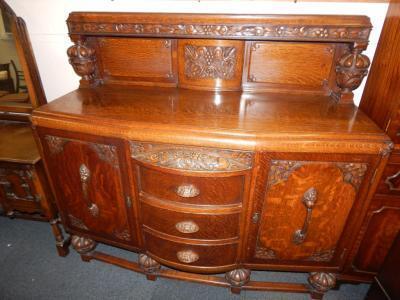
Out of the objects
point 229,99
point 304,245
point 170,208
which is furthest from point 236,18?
point 304,245

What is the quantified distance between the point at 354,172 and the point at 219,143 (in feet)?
1.75

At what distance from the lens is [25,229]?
184cm

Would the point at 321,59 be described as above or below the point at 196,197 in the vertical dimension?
above

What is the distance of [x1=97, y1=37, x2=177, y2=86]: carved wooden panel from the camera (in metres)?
1.33

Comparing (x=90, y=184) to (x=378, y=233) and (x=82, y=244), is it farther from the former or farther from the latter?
(x=378, y=233)

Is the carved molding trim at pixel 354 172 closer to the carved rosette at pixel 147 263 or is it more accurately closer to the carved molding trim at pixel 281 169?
the carved molding trim at pixel 281 169

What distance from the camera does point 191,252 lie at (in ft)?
4.00

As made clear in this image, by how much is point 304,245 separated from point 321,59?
88 cm

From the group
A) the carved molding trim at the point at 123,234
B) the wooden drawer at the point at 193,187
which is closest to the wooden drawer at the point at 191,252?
the carved molding trim at the point at 123,234

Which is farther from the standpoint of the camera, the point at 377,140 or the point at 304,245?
the point at 304,245

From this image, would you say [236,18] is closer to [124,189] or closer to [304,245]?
[124,189]

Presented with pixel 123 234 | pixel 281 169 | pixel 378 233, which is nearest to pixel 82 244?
pixel 123 234

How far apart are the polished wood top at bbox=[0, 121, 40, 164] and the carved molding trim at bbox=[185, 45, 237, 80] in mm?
994

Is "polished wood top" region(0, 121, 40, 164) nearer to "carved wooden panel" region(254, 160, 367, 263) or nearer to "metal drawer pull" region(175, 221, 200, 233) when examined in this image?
"metal drawer pull" region(175, 221, 200, 233)
